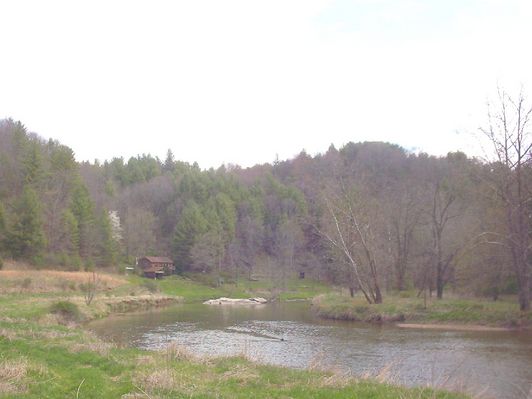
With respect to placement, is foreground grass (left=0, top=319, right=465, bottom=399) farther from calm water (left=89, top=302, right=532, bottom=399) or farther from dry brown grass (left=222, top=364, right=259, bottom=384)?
calm water (left=89, top=302, right=532, bottom=399)

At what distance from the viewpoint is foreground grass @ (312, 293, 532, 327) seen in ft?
105

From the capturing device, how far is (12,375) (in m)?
11.4

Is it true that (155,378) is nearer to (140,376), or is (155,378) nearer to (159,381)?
(159,381)

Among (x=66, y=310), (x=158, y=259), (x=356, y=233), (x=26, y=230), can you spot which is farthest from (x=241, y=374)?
(x=158, y=259)

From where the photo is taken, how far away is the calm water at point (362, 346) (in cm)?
1747

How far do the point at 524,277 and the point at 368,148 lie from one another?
75.8 meters

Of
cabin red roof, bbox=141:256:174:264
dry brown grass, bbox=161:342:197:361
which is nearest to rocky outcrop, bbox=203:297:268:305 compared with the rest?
cabin red roof, bbox=141:256:174:264

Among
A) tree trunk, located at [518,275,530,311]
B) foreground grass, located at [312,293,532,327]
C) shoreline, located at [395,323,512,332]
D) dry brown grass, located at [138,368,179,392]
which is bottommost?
shoreline, located at [395,323,512,332]

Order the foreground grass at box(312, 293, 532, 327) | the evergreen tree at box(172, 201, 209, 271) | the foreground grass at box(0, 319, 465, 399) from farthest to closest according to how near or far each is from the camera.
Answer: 1. the evergreen tree at box(172, 201, 209, 271)
2. the foreground grass at box(312, 293, 532, 327)
3. the foreground grass at box(0, 319, 465, 399)

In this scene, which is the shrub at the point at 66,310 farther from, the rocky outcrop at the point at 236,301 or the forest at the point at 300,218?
the rocky outcrop at the point at 236,301

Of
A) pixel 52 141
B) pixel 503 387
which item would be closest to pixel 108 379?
pixel 503 387

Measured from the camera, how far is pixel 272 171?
143625 mm

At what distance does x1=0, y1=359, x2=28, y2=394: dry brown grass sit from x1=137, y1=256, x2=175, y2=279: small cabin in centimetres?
7693

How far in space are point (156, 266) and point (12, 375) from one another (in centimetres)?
8041
